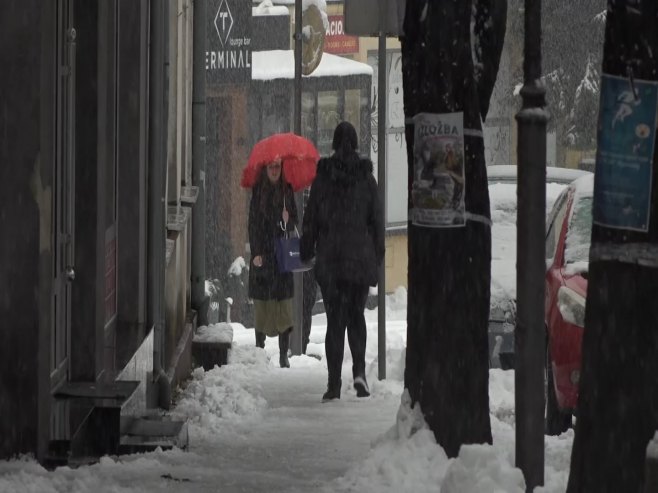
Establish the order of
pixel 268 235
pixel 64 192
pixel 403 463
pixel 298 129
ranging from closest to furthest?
pixel 403 463 → pixel 64 192 → pixel 268 235 → pixel 298 129

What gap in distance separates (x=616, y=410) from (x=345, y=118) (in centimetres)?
2755

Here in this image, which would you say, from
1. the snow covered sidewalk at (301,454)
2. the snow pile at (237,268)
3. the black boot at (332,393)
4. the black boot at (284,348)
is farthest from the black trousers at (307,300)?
the snow pile at (237,268)

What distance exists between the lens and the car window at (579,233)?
36.7ft

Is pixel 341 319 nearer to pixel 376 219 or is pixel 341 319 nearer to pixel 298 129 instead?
pixel 376 219

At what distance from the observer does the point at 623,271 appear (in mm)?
5711

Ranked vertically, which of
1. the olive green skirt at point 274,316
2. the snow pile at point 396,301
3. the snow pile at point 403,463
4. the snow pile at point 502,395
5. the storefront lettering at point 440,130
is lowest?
the snow pile at point 396,301

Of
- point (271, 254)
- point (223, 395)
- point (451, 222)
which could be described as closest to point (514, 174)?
point (271, 254)

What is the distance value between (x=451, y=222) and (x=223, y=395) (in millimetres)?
4173

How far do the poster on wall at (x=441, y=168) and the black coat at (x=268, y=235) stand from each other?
7193 millimetres

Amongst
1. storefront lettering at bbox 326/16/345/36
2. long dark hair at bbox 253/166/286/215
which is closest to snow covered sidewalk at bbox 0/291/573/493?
long dark hair at bbox 253/166/286/215

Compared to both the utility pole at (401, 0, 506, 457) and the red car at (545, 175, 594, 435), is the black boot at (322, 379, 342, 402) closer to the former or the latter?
the red car at (545, 175, 594, 435)

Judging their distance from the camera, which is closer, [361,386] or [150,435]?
[150,435]

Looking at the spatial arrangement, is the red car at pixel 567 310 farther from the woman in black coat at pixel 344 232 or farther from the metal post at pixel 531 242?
the metal post at pixel 531 242

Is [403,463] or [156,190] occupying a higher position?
[156,190]
